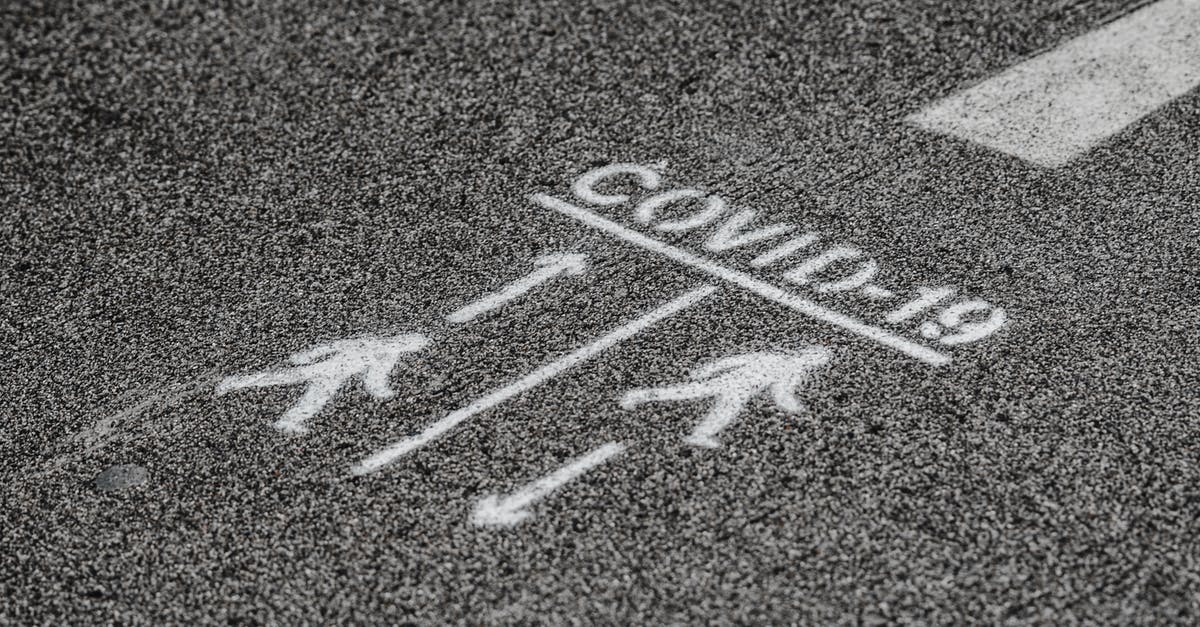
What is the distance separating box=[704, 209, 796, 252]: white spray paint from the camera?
14.6 ft

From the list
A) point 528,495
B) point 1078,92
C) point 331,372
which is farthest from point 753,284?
point 1078,92

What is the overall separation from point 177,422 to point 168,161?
1.55 metres

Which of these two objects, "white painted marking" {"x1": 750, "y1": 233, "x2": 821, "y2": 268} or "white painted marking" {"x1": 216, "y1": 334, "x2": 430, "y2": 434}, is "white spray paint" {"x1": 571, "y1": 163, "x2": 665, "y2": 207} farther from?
"white painted marking" {"x1": 216, "y1": 334, "x2": 430, "y2": 434}

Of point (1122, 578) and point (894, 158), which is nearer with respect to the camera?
point (1122, 578)

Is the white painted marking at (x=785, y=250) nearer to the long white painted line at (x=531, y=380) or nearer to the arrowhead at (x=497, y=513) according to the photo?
the long white painted line at (x=531, y=380)

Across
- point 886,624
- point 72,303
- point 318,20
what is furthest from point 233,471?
point 318,20

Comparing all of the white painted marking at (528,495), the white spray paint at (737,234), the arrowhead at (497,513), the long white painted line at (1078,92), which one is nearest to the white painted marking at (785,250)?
the white spray paint at (737,234)

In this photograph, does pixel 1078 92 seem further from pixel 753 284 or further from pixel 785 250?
pixel 753 284

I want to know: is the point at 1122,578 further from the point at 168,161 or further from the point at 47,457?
the point at 168,161

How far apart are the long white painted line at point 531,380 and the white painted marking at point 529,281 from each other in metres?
0.34

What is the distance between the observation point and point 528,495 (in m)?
3.55

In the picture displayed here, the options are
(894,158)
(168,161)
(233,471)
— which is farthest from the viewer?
(168,161)

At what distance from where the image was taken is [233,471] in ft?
12.1

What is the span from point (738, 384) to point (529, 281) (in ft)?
2.66
